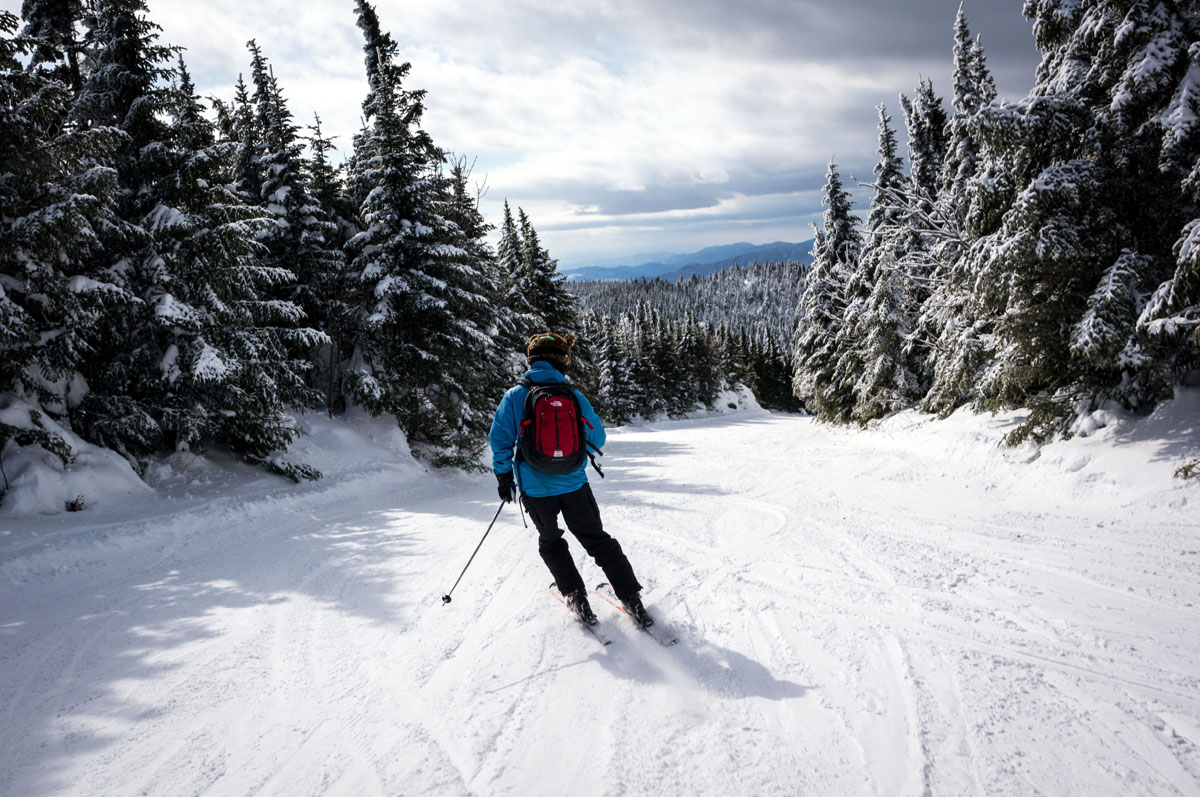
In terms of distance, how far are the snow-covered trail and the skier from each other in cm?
36

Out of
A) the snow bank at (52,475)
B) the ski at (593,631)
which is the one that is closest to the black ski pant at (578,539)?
the ski at (593,631)

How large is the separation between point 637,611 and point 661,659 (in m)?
0.47

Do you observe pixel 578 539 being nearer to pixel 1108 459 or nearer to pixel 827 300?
pixel 1108 459

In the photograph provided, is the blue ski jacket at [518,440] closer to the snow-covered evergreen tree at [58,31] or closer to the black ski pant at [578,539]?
the black ski pant at [578,539]

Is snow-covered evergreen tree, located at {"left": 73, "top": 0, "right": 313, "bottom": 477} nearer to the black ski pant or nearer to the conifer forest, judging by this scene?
the conifer forest

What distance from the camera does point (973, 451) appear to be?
32.3ft

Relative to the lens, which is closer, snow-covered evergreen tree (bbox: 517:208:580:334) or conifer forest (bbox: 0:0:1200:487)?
conifer forest (bbox: 0:0:1200:487)

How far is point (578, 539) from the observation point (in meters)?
4.05

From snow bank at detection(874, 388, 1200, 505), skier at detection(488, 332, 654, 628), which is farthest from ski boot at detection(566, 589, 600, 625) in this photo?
snow bank at detection(874, 388, 1200, 505)

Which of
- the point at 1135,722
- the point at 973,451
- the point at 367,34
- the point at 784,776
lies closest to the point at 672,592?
the point at 784,776

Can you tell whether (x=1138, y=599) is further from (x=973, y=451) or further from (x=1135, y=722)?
(x=973, y=451)

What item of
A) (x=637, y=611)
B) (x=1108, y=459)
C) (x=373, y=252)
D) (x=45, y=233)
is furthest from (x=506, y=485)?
(x=373, y=252)

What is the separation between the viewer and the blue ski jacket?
13.4ft

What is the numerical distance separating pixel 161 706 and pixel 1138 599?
23.1ft
